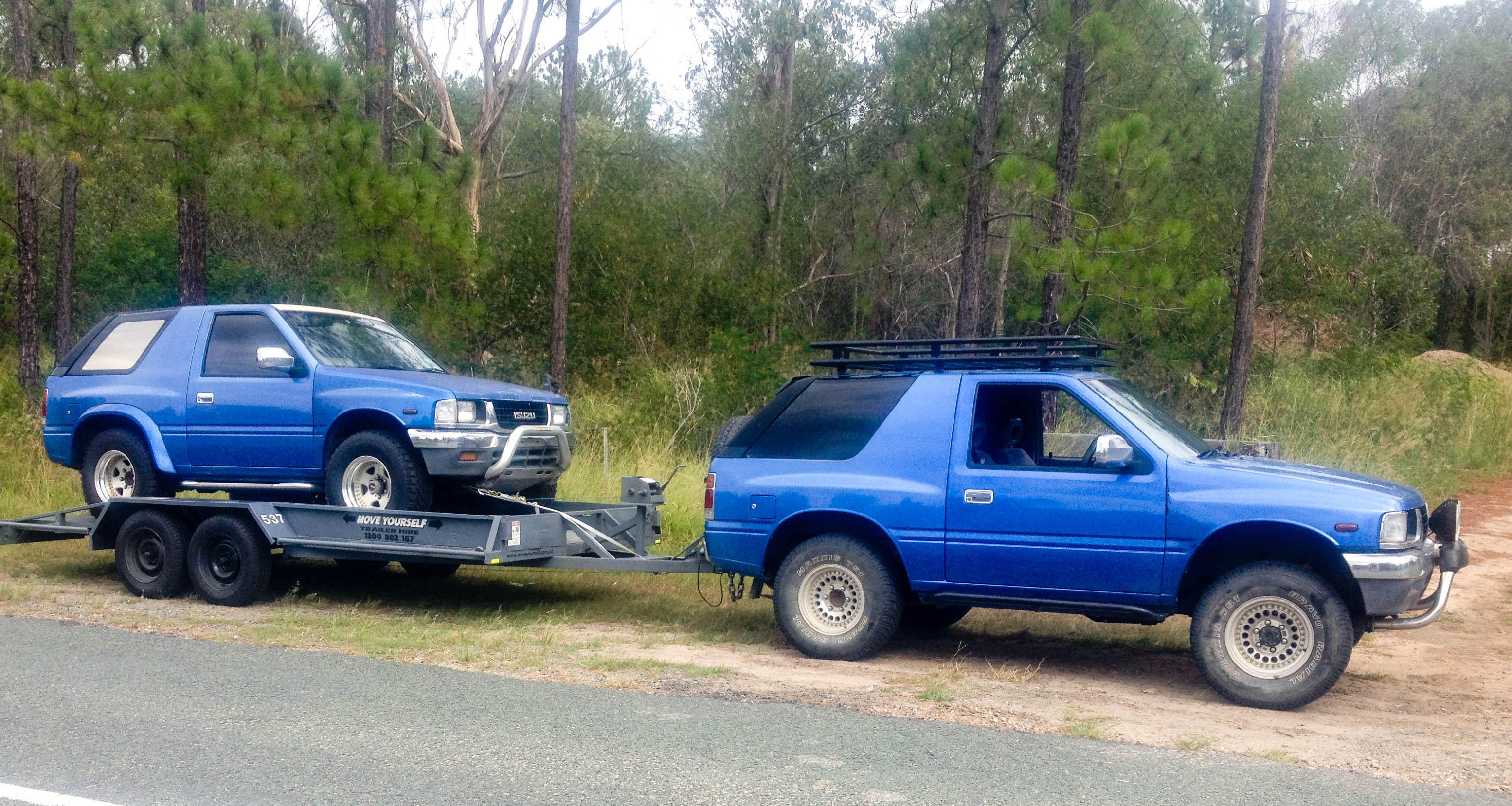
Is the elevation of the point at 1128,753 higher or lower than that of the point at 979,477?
lower

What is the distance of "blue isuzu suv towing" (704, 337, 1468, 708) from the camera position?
271 inches

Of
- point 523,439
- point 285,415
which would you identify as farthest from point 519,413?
point 285,415

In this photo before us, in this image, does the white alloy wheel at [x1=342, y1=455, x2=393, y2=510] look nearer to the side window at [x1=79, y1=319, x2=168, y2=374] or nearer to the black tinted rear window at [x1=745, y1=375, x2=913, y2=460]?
the side window at [x1=79, y1=319, x2=168, y2=374]

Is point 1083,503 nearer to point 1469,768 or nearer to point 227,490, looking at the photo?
point 1469,768

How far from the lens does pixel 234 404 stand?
32.3 ft

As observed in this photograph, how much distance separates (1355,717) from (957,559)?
2.28 metres

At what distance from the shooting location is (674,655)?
8180mm

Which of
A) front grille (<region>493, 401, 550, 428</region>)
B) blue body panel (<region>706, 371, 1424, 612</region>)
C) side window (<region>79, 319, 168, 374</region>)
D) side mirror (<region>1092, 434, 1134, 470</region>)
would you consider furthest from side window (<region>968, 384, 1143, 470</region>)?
side window (<region>79, 319, 168, 374</region>)

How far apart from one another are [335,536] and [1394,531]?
6.88 metres

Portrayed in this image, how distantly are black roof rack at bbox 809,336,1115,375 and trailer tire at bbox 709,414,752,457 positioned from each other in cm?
75

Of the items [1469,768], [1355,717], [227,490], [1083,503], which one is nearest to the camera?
[1469,768]

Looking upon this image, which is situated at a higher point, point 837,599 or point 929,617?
point 837,599

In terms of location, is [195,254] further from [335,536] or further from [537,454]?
[537,454]

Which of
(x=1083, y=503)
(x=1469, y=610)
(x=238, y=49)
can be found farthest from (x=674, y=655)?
(x=238, y=49)
